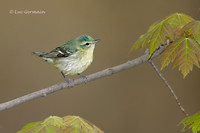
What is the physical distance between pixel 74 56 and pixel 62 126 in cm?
93

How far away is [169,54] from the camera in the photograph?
1.07m

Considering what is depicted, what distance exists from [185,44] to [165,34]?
0.26ft

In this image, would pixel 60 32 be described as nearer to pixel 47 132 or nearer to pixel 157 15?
pixel 157 15

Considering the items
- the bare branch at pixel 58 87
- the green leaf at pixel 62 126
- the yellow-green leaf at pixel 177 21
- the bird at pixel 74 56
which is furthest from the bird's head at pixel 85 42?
the green leaf at pixel 62 126

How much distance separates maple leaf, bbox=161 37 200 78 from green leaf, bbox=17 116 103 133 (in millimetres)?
325

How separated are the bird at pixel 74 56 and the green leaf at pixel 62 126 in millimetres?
798

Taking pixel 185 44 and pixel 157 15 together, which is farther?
pixel 157 15

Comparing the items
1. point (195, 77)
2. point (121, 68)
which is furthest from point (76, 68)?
point (195, 77)

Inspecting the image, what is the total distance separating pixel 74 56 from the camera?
178 centimetres

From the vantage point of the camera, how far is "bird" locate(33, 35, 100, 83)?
1.71 m

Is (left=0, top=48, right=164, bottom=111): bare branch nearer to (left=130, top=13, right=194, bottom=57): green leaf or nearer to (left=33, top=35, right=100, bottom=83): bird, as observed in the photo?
(left=130, top=13, right=194, bottom=57): green leaf

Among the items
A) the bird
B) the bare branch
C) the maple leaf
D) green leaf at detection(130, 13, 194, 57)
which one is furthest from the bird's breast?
the maple leaf

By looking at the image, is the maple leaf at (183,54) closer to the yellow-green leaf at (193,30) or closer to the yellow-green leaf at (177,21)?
the yellow-green leaf at (193,30)

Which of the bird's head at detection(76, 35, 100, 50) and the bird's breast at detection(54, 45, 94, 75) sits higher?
the bird's head at detection(76, 35, 100, 50)
